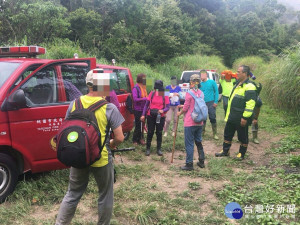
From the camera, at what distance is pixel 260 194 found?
365 cm

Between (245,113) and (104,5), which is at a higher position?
(104,5)

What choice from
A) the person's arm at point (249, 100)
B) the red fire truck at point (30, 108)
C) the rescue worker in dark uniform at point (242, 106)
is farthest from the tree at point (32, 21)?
the person's arm at point (249, 100)

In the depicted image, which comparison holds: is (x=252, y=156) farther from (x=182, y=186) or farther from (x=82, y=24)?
(x=82, y=24)

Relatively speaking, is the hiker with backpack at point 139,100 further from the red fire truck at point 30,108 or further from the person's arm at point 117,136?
the person's arm at point 117,136

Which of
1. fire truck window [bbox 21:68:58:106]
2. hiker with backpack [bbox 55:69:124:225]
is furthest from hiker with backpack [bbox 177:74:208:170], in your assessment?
hiker with backpack [bbox 55:69:124:225]

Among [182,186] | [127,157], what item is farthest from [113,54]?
[182,186]

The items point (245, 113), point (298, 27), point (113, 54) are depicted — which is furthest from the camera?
point (298, 27)

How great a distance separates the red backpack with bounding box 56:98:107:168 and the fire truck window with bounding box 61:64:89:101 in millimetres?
1784

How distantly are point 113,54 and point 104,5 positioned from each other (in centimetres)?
605

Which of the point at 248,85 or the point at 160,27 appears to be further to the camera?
the point at 160,27

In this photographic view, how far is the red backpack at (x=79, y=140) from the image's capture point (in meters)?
2.21

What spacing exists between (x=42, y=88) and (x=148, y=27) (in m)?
21.6

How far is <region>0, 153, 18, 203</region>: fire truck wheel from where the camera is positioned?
10.9 feet

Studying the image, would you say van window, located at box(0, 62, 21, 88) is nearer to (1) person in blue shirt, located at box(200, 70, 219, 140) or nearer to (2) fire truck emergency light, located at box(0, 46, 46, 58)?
(2) fire truck emergency light, located at box(0, 46, 46, 58)
